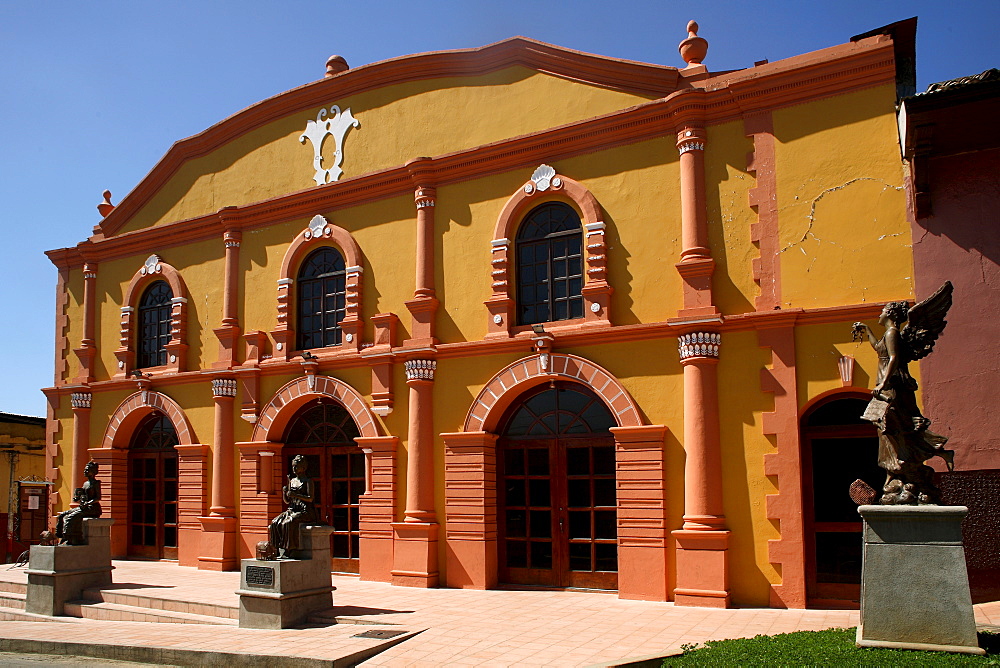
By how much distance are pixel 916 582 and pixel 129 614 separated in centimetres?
978

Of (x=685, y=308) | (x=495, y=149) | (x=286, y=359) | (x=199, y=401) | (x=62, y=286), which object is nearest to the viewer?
(x=685, y=308)

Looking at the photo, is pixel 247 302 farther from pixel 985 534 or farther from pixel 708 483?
pixel 985 534

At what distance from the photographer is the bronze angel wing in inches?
307

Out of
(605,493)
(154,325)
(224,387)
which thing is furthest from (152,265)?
(605,493)

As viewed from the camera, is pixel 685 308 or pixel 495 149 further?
pixel 495 149

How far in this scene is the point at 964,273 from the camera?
10.4 m

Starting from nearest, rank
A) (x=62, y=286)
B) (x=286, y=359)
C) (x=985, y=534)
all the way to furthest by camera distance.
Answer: (x=985, y=534) → (x=286, y=359) → (x=62, y=286)

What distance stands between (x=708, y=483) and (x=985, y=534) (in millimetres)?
3179

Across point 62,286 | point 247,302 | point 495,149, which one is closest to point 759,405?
point 495,149

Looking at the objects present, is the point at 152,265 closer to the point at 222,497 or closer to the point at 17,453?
the point at 222,497

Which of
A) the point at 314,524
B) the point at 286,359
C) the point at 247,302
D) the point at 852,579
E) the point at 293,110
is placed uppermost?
the point at 293,110

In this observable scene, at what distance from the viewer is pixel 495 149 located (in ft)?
45.2

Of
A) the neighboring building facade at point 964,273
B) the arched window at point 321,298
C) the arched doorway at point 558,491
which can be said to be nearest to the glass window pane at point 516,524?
the arched doorway at point 558,491

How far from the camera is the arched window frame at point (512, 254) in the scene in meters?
12.6
